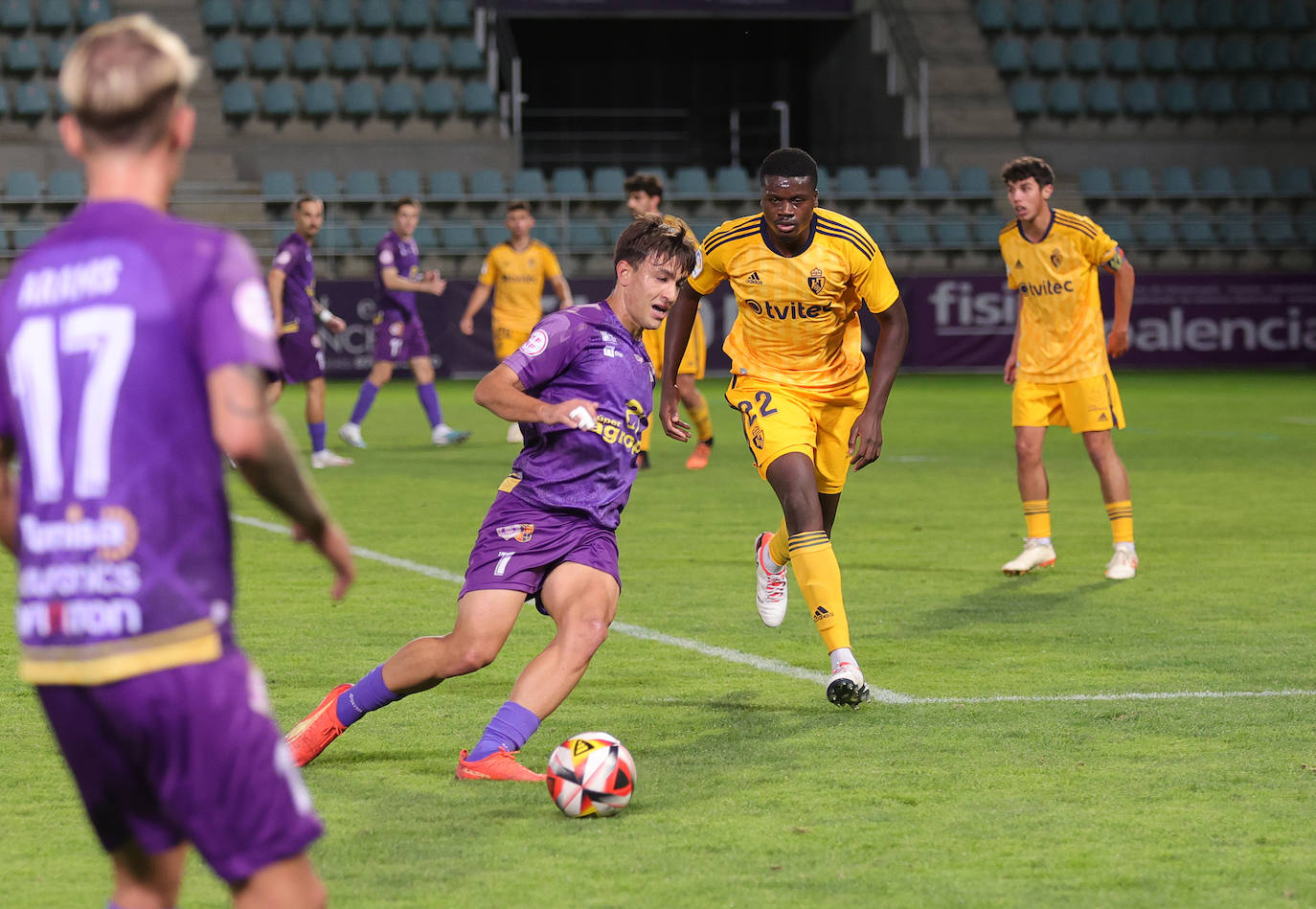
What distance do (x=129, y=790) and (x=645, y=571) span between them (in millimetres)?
6729

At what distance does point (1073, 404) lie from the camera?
9.63 meters

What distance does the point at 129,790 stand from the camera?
8.77 ft

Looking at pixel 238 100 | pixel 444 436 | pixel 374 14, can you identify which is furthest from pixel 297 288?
pixel 374 14

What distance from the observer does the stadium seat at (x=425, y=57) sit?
3092cm

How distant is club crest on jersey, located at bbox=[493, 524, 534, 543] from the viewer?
16.9ft

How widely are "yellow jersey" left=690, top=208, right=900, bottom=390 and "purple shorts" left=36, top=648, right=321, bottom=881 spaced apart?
4.36 meters

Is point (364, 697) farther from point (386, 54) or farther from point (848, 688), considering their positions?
point (386, 54)

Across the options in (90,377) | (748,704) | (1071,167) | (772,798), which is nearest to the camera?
(90,377)

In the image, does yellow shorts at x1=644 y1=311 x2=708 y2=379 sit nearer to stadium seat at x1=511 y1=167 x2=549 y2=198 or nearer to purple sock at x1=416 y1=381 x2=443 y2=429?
purple sock at x1=416 y1=381 x2=443 y2=429

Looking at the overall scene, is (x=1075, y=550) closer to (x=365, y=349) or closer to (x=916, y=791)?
(x=916, y=791)

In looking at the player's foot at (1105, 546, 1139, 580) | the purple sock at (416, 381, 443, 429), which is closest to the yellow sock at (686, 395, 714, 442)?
the purple sock at (416, 381, 443, 429)

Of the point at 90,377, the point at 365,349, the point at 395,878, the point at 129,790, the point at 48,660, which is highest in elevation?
the point at 90,377

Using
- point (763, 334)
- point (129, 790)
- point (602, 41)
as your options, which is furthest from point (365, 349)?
point (129, 790)

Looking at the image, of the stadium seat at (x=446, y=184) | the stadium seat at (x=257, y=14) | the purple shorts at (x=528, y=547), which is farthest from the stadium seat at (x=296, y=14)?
the purple shorts at (x=528, y=547)
